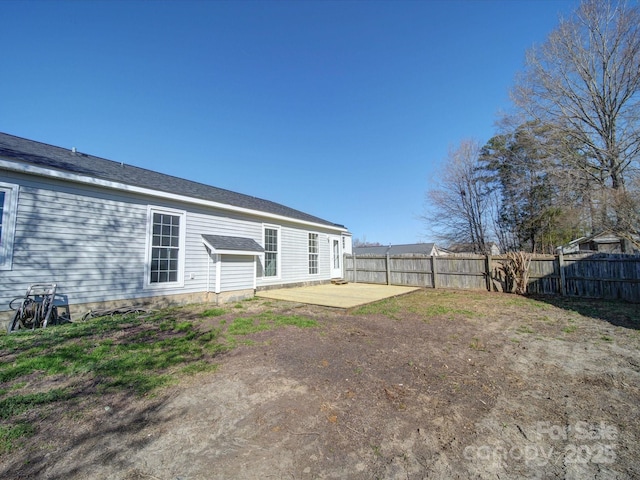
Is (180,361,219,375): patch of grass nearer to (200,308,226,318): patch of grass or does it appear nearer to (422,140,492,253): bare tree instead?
(200,308,226,318): patch of grass

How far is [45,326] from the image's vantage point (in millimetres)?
5285

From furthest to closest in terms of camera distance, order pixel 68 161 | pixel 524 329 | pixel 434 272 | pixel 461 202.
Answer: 1. pixel 461 202
2. pixel 434 272
3. pixel 68 161
4. pixel 524 329

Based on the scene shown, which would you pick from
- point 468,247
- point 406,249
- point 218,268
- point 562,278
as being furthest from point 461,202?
point 218,268

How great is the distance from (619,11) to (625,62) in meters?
2.18

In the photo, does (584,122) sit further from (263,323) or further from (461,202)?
(263,323)

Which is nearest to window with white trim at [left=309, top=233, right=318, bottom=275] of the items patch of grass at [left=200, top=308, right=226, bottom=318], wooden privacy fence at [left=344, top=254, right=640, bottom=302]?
wooden privacy fence at [left=344, top=254, right=640, bottom=302]

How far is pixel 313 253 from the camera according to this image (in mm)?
13742

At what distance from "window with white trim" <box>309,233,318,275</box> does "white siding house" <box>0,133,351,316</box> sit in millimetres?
3324

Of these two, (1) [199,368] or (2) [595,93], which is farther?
(2) [595,93]

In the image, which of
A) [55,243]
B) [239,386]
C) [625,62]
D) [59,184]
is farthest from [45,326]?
[625,62]

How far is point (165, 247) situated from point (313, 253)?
731 cm

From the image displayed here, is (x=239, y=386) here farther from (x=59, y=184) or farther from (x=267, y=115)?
(x=267, y=115)

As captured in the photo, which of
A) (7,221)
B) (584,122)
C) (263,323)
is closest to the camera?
(7,221)

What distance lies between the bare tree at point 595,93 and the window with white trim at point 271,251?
1486 cm
